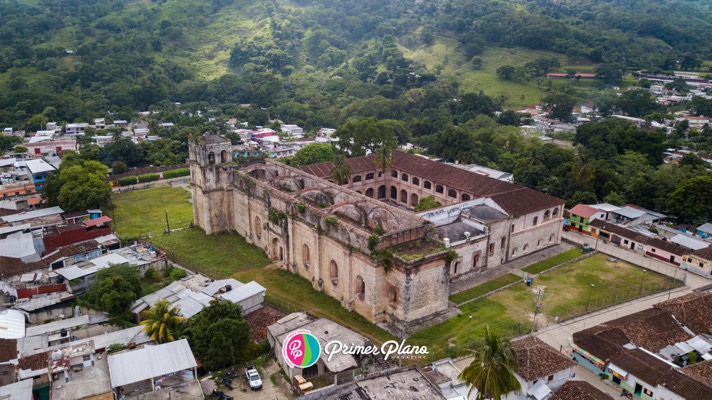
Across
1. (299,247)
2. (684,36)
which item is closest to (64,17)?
(299,247)

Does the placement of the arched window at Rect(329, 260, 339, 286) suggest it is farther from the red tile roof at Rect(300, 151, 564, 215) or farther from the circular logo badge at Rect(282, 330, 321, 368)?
the red tile roof at Rect(300, 151, 564, 215)

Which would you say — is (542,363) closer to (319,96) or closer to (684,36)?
(319,96)

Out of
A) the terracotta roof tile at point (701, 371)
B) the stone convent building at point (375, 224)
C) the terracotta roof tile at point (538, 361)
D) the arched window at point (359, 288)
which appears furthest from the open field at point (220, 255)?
the terracotta roof tile at point (701, 371)

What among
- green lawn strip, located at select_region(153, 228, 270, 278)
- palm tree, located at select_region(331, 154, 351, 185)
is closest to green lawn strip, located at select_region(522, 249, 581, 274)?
palm tree, located at select_region(331, 154, 351, 185)

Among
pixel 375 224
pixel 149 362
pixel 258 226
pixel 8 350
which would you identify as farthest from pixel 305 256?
pixel 8 350

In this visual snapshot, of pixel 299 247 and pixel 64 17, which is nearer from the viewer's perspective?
pixel 299 247

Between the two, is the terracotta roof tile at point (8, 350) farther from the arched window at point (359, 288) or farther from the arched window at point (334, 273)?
the arched window at point (359, 288)

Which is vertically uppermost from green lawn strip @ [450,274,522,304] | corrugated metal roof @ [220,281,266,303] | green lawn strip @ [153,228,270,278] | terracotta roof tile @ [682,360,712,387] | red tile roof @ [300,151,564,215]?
red tile roof @ [300,151,564,215]
